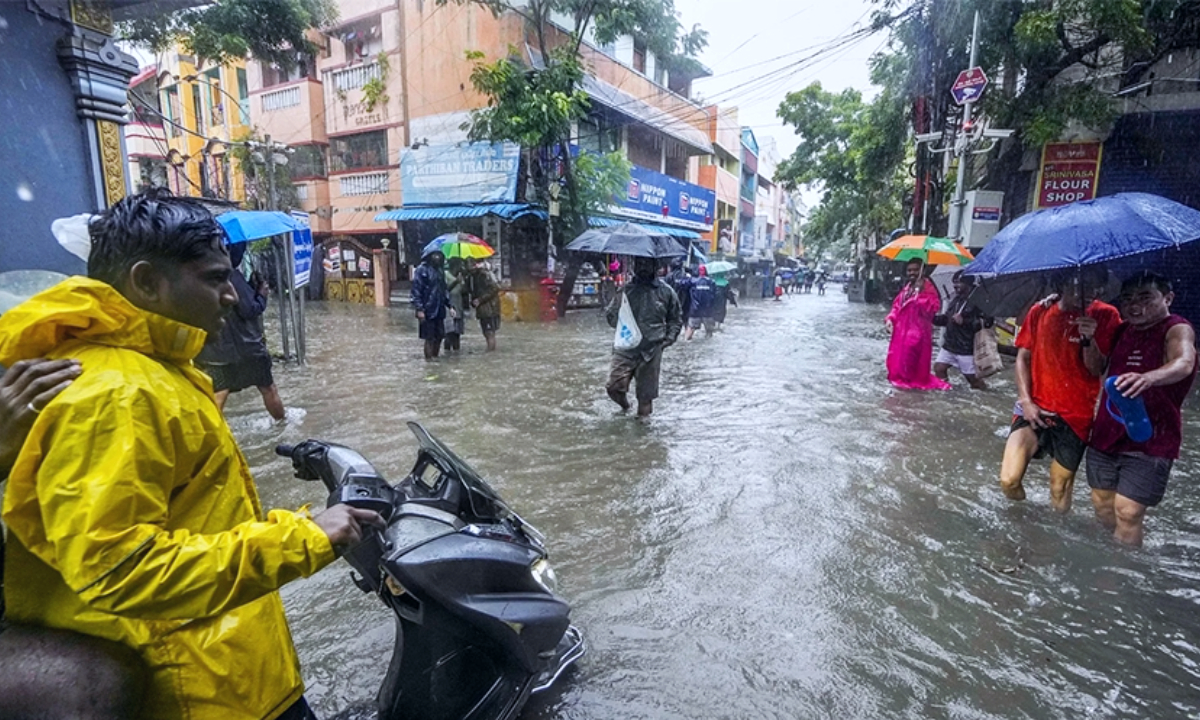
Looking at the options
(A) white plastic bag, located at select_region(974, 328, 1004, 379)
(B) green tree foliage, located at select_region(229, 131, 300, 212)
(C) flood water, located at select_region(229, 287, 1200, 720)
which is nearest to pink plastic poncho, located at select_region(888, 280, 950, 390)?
(A) white plastic bag, located at select_region(974, 328, 1004, 379)

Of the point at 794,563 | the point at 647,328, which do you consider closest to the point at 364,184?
the point at 647,328

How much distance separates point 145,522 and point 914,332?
806 cm

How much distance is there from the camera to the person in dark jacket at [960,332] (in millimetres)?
7100

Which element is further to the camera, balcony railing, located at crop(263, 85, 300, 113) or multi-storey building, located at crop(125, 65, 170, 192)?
multi-storey building, located at crop(125, 65, 170, 192)

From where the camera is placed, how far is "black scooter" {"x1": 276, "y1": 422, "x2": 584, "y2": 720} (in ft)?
5.05

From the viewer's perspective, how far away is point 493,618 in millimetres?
1597

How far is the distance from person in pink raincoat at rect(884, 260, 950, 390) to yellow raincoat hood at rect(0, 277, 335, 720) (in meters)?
7.55

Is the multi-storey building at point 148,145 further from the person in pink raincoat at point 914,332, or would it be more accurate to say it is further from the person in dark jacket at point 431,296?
the person in pink raincoat at point 914,332

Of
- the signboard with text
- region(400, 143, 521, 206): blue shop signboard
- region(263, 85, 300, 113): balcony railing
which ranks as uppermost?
region(263, 85, 300, 113): balcony railing

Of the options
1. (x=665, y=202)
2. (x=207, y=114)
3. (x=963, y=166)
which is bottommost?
(x=963, y=166)

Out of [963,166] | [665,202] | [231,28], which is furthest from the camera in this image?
[665,202]

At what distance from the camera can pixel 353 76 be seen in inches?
753

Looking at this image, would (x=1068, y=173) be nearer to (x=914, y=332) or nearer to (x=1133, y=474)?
Result: (x=914, y=332)

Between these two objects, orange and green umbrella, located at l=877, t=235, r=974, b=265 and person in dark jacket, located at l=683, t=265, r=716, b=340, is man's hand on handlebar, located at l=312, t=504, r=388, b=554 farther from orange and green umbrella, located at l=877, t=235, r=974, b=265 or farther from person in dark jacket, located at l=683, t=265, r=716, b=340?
person in dark jacket, located at l=683, t=265, r=716, b=340
